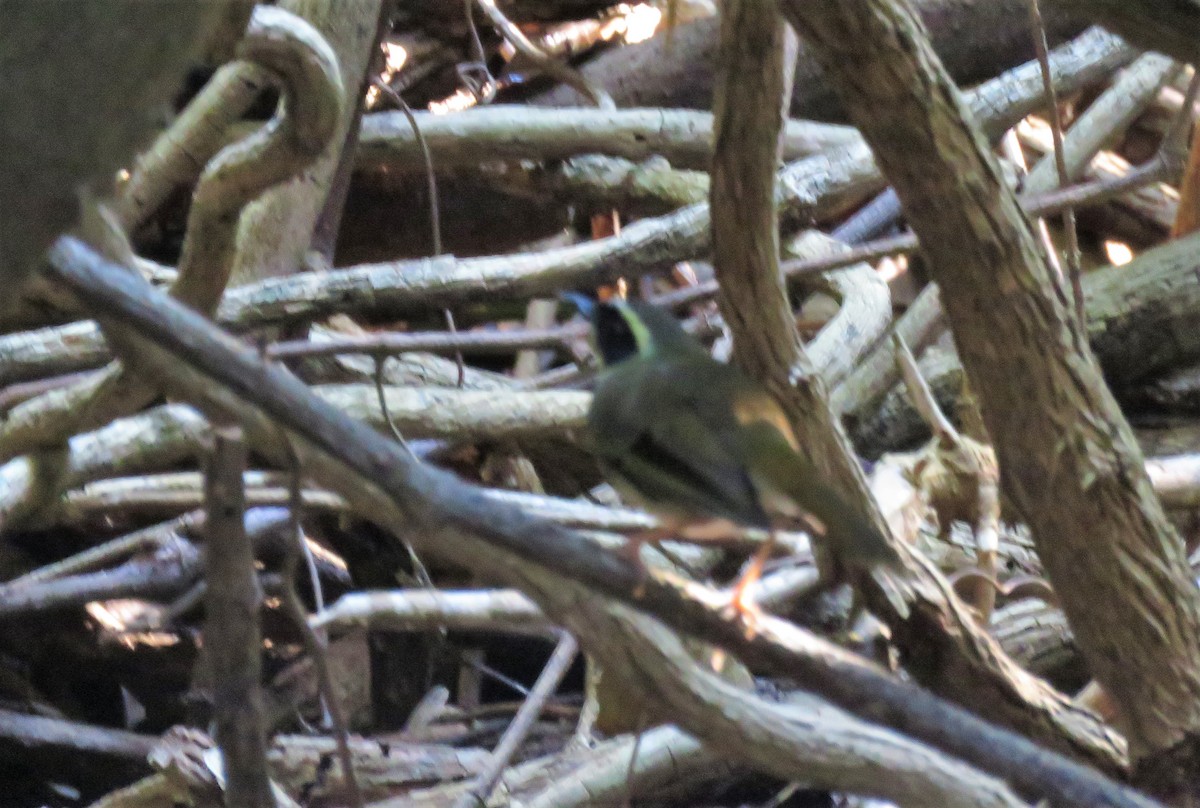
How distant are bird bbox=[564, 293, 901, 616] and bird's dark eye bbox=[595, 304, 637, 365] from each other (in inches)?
4.6

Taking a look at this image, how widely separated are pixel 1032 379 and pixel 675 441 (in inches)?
19.4

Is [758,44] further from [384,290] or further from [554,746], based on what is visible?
[554,746]

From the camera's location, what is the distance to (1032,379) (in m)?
1.66

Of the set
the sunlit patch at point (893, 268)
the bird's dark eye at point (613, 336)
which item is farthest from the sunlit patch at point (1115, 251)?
the bird's dark eye at point (613, 336)

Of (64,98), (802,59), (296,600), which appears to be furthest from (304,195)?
(64,98)

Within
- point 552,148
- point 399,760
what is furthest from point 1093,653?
point 552,148

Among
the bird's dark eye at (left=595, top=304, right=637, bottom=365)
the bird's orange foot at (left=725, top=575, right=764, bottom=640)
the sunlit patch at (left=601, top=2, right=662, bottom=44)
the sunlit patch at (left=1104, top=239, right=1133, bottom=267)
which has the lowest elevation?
the sunlit patch at (left=1104, top=239, right=1133, bottom=267)

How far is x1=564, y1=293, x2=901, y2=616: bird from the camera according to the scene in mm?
1475

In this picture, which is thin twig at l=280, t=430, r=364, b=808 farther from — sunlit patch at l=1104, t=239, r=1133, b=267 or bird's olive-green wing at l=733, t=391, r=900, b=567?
sunlit patch at l=1104, t=239, r=1133, b=267

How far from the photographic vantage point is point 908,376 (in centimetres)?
287

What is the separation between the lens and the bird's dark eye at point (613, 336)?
192cm

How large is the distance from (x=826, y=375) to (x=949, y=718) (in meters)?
1.68

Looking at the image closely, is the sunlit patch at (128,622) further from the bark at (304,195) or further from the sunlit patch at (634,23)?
the sunlit patch at (634,23)

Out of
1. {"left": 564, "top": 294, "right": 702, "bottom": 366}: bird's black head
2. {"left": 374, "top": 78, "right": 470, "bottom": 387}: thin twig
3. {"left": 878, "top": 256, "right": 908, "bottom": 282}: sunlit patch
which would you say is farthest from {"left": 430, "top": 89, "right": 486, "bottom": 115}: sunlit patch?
{"left": 564, "top": 294, "right": 702, "bottom": 366}: bird's black head
